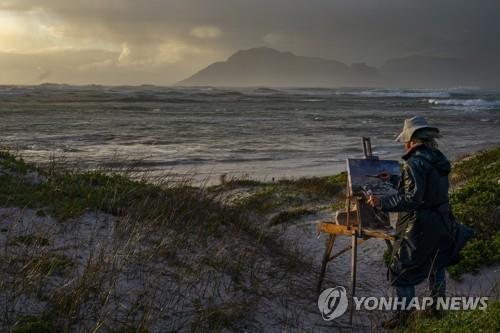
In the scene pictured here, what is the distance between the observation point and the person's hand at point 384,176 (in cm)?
599

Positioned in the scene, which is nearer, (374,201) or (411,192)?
(411,192)

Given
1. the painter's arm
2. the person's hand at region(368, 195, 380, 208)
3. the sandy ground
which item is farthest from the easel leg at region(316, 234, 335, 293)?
the painter's arm

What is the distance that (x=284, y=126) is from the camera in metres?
38.5

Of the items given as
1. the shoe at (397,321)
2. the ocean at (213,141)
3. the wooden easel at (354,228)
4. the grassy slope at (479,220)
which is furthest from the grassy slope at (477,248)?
the ocean at (213,141)

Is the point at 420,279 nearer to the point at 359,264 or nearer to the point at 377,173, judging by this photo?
the point at 377,173

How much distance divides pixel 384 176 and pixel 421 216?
82 centimetres

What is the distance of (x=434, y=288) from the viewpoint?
584 cm

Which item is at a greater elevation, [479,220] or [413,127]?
[413,127]

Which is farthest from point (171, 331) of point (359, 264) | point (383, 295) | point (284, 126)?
point (284, 126)

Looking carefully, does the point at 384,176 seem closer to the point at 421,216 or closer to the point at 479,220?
the point at 421,216

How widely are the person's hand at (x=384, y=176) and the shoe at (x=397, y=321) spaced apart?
1.53 metres

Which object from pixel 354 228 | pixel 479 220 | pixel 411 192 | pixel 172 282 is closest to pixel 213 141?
pixel 479 220

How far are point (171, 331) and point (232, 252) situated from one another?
2360 mm

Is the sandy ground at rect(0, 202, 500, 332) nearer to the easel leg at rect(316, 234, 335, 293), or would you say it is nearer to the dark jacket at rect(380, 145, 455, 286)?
the easel leg at rect(316, 234, 335, 293)
